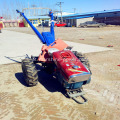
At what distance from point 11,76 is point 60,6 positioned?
55581 mm

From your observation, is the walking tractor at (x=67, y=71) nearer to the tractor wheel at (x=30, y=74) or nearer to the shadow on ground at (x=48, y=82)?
the tractor wheel at (x=30, y=74)

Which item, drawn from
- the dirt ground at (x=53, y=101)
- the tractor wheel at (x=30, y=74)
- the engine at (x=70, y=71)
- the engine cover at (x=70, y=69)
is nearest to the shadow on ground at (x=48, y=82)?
the dirt ground at (x=53, y=101)

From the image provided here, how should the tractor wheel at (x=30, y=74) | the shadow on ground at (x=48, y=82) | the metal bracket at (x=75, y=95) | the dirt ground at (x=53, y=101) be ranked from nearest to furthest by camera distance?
the dirt ground at (x=53, y=101)
the metal bracket at (x=75, y=95)
the tractor wheel at (x=30, y=74)
the shadow on ground at (x=48, y=82)

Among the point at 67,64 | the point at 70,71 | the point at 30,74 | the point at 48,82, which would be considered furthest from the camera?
the point at 48,82

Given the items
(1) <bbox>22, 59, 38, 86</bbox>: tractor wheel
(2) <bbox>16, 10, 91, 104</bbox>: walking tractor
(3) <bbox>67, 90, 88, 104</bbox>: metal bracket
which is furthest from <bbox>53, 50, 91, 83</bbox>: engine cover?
(1) <bbox>22, 59, 38, 86</bbox>: tractor wheel

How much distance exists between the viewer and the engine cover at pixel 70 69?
3.97m

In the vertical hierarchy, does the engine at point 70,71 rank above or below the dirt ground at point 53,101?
above

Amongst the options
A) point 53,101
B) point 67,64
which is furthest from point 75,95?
point 67,64

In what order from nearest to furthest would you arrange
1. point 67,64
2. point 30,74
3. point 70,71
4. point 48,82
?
point 70,71, point 67,64, point 30,74, point 48,82

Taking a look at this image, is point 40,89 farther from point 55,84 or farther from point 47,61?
point 47,61

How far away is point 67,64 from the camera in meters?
4.35

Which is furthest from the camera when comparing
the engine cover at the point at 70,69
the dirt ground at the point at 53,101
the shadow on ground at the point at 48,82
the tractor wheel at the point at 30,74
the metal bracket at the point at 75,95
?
the shadow on ground at the point at 48,82

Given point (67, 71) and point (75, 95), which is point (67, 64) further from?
point (75, 95)

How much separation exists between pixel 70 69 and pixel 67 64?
273mm
